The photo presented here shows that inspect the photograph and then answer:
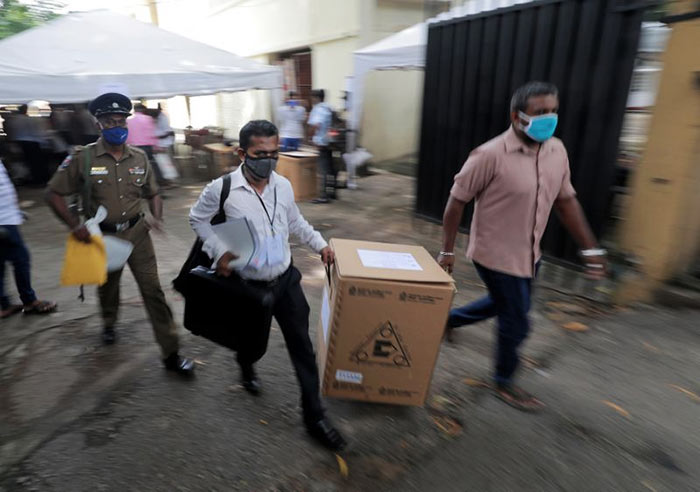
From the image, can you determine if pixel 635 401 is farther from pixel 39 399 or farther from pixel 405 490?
pixel 39 399

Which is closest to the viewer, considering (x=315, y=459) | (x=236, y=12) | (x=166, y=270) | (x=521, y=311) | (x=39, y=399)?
(x=315, y=459)

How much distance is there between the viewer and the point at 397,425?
2480mm

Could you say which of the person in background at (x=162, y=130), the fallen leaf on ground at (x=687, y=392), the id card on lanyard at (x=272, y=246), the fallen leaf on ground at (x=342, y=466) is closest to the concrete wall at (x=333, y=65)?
the person in background at (x=162, y=130)

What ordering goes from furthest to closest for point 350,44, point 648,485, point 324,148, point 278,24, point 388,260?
point 278,24 < point 350,44 < point 324,148 < point 388,260 < point 648,485

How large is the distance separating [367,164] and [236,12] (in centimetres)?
889

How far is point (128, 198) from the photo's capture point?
9.33ft

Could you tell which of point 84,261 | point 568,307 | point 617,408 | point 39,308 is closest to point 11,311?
point 39,308

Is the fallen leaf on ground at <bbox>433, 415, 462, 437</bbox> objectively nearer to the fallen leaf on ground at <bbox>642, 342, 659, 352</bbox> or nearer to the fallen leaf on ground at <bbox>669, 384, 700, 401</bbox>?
the fallen leaf on ground at <bbox>669, 384, 700, 401</bbox>

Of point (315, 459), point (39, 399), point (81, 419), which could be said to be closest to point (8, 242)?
point (39, 399)

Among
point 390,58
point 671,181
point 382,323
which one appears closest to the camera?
point 382,323

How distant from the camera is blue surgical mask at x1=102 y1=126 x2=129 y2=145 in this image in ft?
8.82

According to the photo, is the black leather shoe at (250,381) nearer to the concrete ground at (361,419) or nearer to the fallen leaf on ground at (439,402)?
the concrete ground at (361,419)

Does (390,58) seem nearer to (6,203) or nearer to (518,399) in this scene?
A: (6,203)

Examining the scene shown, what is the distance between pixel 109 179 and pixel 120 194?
110 millimetres
